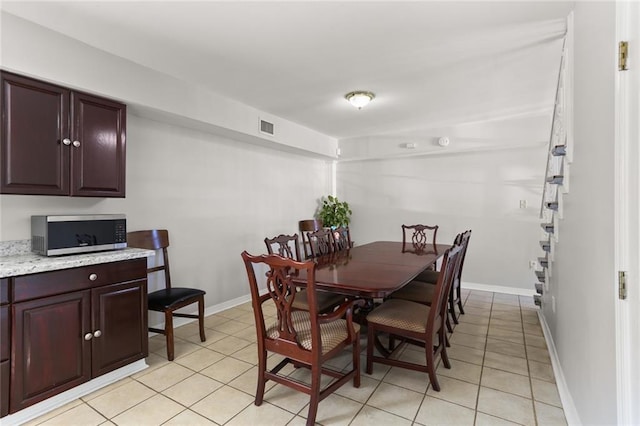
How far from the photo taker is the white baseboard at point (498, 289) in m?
4.41

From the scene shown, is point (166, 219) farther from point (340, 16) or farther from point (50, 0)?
point (340, 16)

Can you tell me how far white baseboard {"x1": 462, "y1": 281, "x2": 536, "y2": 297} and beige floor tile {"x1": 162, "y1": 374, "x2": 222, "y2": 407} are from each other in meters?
3.99

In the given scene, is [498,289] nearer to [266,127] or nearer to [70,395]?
[266,127]

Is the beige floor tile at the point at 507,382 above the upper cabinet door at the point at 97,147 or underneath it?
underneath

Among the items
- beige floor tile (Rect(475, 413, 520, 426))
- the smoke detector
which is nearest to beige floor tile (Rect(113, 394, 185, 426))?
beige floor tile (Rect(475, 413, 520, 426))

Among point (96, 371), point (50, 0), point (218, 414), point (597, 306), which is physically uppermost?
point (50, 0)

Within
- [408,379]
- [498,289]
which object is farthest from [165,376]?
[498,289]

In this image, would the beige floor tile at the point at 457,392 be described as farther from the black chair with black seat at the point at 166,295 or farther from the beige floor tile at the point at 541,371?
the black chair with black seat at the point at 166,295

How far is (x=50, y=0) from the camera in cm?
191

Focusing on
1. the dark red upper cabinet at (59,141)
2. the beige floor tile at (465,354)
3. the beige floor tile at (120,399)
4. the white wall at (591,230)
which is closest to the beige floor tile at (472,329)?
the beige floor tile at (465,354)

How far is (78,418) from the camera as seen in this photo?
75.1 inches

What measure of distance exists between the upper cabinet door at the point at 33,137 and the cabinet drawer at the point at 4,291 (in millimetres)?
618

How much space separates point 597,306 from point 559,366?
1.19m

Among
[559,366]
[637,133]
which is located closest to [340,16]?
[637,133]
